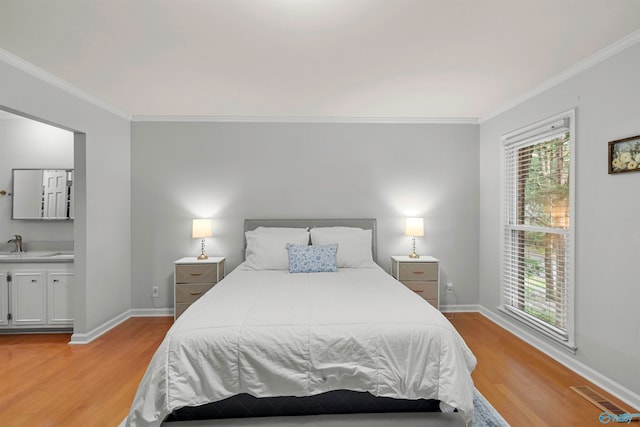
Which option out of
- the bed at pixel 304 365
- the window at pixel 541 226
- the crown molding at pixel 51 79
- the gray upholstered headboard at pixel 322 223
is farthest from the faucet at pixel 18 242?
the window at pixel 541 226

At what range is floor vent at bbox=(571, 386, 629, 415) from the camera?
213 centimetres

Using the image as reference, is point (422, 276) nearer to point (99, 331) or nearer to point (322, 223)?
point (322, 223)

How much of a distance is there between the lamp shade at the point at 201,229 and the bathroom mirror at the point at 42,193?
1.52m

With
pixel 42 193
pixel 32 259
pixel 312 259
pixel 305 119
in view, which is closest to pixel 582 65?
pixel 305 119

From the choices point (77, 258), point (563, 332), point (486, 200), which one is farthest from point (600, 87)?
point (77, 258)

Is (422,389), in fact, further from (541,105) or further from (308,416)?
(541,105)

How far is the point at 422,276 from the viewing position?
12.5 feet

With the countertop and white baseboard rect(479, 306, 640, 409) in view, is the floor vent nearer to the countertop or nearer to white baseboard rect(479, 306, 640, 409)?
white baseboard rect(479, 306, 640, 409)

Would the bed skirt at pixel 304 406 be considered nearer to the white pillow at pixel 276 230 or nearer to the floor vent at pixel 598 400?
the floor vent at pixel 598 400

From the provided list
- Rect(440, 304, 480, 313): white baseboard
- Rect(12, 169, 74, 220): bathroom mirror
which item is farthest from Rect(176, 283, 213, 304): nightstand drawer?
Rect(440, 304, 480, 313): white baseboard

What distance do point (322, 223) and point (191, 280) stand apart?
66.9 inches

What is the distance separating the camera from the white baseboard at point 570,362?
7.32ft

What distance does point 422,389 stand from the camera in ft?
5.84

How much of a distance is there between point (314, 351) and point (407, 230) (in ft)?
8.26
